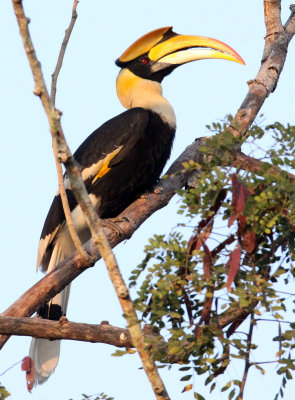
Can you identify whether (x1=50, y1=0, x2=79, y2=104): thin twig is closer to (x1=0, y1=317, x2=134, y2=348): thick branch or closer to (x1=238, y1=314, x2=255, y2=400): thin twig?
(x1=0, y1=317, x2=134, y2=348): thick branch

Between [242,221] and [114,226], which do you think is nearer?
[242,221]

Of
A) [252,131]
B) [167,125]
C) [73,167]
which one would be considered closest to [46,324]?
[73,167]

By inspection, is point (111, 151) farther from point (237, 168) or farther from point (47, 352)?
point (237, 168)

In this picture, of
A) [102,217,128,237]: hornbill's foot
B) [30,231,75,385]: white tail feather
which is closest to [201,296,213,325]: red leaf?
[102,217,128,237]: hornbill's foot

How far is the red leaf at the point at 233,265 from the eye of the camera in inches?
95.7

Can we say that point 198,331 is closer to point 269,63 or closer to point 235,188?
point 235,188

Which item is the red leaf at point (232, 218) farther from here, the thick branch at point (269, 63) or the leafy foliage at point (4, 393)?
the thick branch at point (269, 63)

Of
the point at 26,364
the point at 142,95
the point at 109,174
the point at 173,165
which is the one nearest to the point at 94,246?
the point at 26,364

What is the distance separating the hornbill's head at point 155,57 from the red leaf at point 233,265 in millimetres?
3052

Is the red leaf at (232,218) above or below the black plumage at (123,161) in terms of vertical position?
below

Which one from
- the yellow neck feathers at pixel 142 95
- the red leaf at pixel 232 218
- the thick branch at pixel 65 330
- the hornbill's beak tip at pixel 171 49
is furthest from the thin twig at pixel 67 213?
the hornbill's beak tip at pixel 171 49

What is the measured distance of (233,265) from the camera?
2.46 m

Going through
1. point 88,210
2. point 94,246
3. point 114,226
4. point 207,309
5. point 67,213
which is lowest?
point 207,309

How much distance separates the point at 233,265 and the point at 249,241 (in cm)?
22
